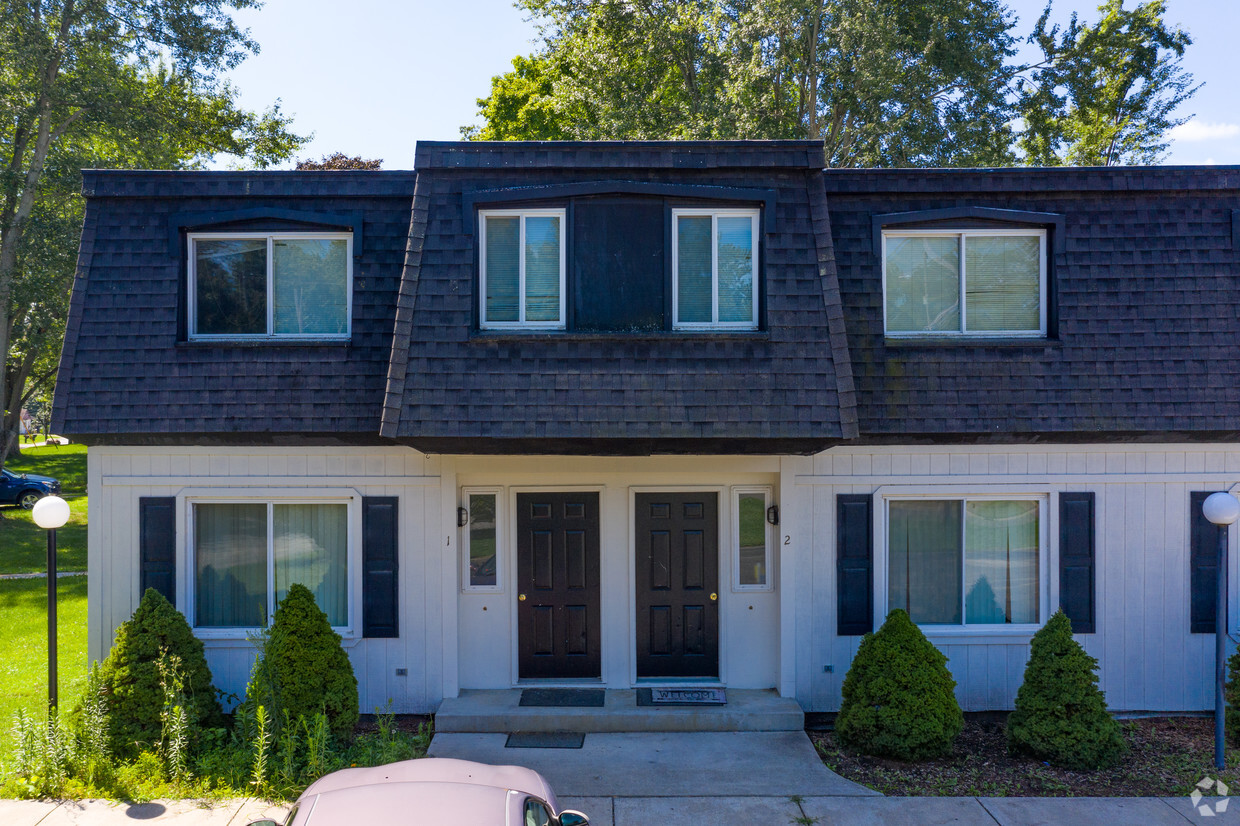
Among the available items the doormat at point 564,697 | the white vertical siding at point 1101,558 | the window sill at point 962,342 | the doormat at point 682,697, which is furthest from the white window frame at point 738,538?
the window sill at point 962,342

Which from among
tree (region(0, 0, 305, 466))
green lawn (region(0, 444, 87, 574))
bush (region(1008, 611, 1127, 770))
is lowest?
green lawn (region(0, 444, 87, 574))

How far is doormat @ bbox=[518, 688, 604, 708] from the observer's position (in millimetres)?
8281

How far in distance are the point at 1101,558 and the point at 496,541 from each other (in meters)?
6.26

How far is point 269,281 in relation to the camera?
8.48 m

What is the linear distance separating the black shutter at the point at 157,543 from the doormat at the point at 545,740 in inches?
149

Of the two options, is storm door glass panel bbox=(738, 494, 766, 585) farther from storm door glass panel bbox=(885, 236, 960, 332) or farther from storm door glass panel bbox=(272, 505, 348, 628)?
storm door glass panel bbox=(272, 505, 348, 628)

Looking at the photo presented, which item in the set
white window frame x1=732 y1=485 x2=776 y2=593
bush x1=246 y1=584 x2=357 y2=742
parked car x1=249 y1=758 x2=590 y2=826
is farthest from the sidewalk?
white window frame x1=732 y1=485 x2=776 y2=593

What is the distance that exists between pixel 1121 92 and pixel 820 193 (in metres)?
21.4

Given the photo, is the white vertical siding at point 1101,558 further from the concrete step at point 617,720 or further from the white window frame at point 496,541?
the white window frame at point 496,541

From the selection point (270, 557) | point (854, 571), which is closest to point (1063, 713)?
point (854, 571)

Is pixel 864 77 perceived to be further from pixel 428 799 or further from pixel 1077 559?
pixel 428 799

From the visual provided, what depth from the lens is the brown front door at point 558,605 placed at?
8773mm

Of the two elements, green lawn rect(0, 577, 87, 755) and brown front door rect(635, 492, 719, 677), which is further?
green lawn rect(0, 577, 87, 755)

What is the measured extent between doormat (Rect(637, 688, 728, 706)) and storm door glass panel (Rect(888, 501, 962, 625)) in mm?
2038
